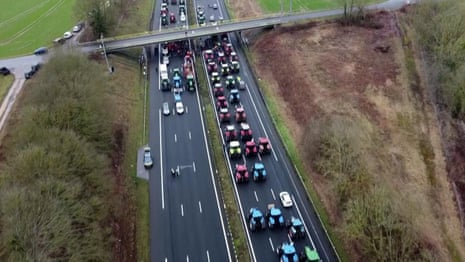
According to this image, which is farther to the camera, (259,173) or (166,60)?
(166,60)

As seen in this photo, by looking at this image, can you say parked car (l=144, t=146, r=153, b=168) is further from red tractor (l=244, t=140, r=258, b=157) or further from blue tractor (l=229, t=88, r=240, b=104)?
blue tractor (l=229, t=88, r=240, b=104)

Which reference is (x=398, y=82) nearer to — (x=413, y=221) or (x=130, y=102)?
(x=413, y=221)

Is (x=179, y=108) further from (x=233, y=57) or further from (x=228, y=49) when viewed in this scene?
(x=228, y=49)

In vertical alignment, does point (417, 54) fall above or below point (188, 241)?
above

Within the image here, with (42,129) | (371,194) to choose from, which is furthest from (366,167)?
(42,129)

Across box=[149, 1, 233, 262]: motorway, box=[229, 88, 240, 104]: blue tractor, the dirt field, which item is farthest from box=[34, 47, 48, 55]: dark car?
the dirt field

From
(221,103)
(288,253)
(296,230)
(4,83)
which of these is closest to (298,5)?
(221,103)

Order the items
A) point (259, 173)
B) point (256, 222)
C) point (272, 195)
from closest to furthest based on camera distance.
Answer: point (256, 222), point (272, 195), point (259, 173)
